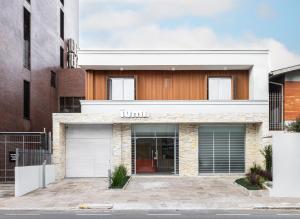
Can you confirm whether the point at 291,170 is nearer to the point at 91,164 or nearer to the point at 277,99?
the point at 277,99

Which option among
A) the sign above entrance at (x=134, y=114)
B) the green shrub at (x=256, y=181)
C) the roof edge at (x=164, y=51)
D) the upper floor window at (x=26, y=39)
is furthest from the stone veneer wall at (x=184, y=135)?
the upper floor window at (x=26, y=39)

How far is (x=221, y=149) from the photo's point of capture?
28047mm

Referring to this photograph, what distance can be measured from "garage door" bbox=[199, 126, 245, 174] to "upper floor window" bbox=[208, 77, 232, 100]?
2035 millimetres

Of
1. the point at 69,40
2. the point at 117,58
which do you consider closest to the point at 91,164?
the point at 117,58

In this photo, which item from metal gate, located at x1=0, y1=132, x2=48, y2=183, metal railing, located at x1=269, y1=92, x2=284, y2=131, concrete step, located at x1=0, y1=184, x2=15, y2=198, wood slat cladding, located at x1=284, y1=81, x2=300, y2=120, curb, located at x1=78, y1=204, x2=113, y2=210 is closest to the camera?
curb, located at x1=78, y1=204, x2=113, y2=210

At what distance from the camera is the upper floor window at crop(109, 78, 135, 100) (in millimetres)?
28688

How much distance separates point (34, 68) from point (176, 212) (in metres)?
20.0

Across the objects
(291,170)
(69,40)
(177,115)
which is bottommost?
(291,170)

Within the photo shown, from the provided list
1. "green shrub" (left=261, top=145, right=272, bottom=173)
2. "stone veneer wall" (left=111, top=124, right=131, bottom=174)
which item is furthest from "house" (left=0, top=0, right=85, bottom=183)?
"green shrub" (left=261, top=145, right=272, bottom=173)

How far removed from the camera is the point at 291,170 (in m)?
18.5

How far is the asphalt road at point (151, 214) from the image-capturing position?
14.4 meters

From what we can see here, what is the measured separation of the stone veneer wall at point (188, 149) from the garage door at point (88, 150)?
441 cm

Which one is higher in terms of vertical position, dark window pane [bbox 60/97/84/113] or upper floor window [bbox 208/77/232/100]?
upper floor window [bbox 208/77/232/100]

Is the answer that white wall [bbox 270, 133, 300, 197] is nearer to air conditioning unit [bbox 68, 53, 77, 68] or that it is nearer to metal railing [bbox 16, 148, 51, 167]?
metal railing [bbox 16, 148, 51, 167]
